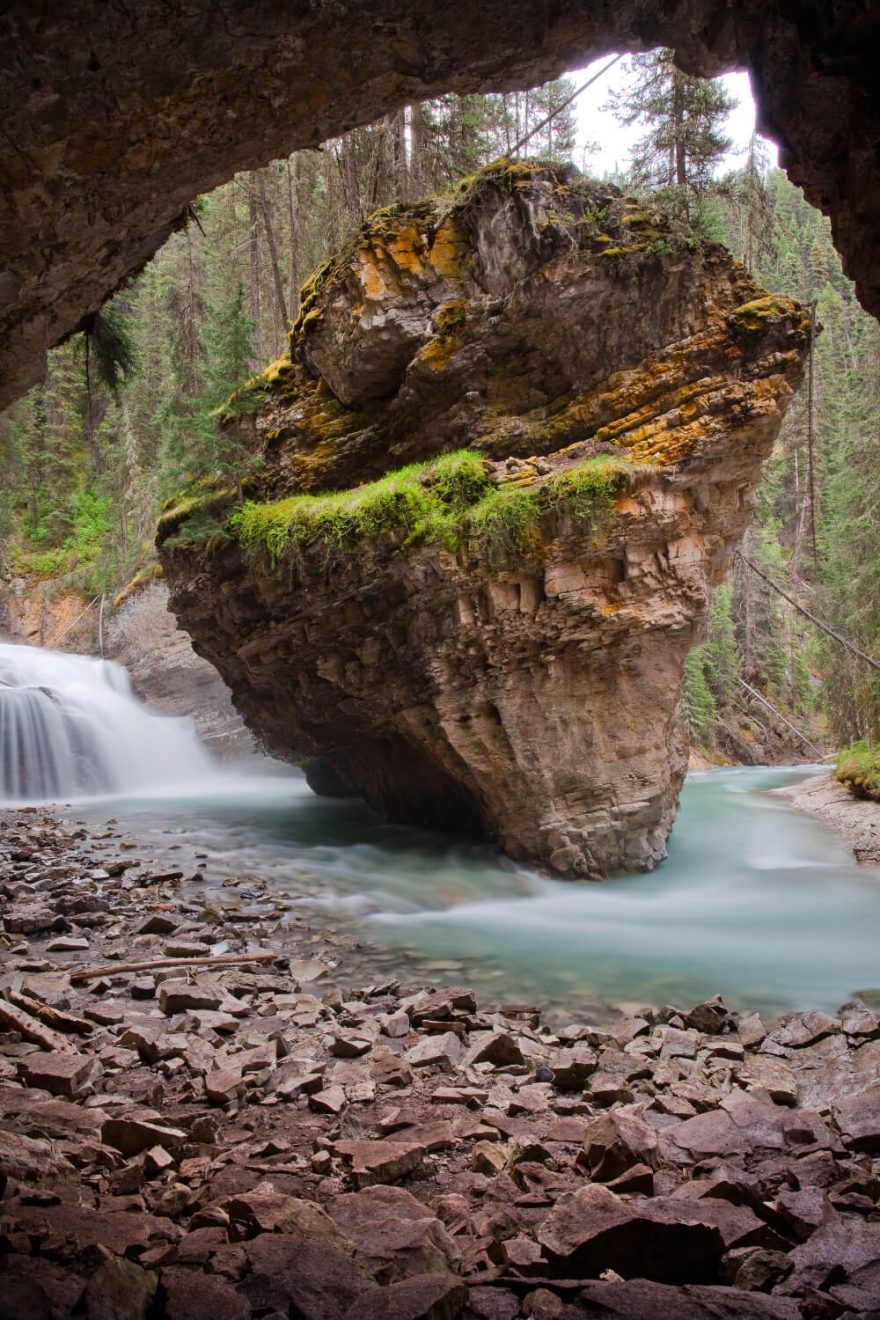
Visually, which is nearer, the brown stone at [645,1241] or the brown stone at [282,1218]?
the brown stone at [645,1241]

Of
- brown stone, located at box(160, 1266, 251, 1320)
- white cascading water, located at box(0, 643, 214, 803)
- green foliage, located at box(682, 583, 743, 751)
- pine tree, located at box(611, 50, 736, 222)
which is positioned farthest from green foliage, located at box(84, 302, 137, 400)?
green foliage, located at box(682, 583, 743, 751)

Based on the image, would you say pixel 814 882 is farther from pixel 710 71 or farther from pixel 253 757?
pixel 253 757

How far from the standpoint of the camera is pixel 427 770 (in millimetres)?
14406

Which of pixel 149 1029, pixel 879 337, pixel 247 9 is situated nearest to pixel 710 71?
pixel 247 9

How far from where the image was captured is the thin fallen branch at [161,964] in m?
6.34

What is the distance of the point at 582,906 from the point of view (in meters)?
10.0

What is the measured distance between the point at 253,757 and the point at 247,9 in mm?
21818

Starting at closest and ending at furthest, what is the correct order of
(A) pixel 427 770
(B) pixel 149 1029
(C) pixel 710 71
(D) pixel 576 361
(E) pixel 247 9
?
(E) pixel 247 9
(C) pixel 710 71
(B) pixel 149 1029
(D) pixel 576 361
(A) pixel 427 770

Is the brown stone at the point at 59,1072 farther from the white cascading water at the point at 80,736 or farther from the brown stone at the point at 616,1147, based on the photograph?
the white cascading water at the point at 80,736

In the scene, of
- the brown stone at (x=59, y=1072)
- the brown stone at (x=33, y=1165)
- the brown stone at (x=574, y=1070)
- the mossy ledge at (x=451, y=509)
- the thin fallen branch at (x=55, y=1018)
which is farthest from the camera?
the mossy ledge at (x=451, y=509)

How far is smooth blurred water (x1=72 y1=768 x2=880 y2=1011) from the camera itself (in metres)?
7.30

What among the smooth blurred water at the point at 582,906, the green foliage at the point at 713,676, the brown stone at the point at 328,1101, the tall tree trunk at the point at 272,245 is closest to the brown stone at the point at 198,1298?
the brown stone at the point at 328,1101

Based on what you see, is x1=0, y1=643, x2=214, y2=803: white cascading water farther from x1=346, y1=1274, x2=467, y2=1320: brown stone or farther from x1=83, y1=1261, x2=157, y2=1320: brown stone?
x1=346, y1=1274, x2=467, y2=1320: brown stone

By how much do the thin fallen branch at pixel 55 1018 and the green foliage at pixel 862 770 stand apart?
15350 mm
